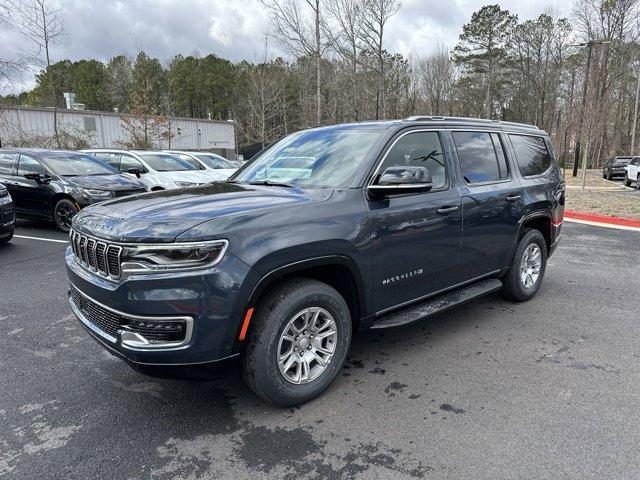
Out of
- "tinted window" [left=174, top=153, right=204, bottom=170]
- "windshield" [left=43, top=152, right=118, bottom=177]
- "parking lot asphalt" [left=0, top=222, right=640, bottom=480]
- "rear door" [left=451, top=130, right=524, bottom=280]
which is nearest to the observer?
"parking lot asphalt" [left=0, top=222, right=640, bottom=480]

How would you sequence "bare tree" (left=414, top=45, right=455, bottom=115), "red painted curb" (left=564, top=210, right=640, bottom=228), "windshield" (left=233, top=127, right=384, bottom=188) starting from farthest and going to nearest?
"bare tree" (left=414, top=45, right=455, bottom=115), "red painted curb" (left=564, top=210, right=640, bottom=228), "windshield" (left=233, top=127, right=384, bottom=188)

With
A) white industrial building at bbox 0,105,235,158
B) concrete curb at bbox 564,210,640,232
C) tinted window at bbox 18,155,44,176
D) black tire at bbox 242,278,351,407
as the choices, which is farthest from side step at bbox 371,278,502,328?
white industrial building at bbox 0,105,235,158

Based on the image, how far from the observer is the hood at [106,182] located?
8.96m

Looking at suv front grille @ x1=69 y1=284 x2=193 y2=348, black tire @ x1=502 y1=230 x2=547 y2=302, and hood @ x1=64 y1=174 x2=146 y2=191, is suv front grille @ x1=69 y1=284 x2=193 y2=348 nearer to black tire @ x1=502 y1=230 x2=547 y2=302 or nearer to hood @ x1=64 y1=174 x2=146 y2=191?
black tire @ x1=502 y1=230 x2=547 y2=302

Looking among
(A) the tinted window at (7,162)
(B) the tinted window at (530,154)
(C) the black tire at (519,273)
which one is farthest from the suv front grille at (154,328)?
(A) the tinted window at (7,162)

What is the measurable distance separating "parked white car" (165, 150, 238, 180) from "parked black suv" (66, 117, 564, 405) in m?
9.71

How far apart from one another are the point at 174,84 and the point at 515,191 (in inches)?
2452

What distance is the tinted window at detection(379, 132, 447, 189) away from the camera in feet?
11.9

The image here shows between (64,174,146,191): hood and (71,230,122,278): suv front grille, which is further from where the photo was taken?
(64,174,146,191): hood

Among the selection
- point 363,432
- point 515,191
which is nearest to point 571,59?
point 515,191

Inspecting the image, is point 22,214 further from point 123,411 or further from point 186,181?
point 123,411

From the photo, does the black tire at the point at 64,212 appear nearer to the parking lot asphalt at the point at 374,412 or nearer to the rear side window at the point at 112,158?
the rear side window at the point at 112,158

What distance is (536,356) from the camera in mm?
3838

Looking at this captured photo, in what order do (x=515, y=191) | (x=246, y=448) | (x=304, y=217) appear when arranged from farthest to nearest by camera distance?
(x=515, y=191) → (x=304, y=217) → (x=246, y=448)
